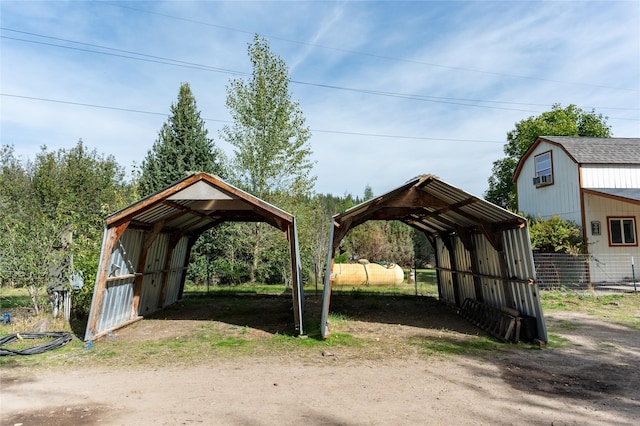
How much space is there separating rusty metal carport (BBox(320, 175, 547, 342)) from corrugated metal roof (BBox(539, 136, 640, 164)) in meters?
9.68

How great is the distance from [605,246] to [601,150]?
15.4ft

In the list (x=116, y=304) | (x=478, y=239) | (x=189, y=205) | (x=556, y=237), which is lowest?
(x=116, y=304)

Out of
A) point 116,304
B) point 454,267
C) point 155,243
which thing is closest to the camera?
point 116,304

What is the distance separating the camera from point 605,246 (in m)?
17.0

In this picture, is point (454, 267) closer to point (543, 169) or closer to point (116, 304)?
point (116, 304)

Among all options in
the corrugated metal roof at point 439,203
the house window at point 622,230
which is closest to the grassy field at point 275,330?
the corrugated metal roof at point 439,203

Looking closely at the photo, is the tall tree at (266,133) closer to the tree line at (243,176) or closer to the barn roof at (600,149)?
the tree line at (243,176)

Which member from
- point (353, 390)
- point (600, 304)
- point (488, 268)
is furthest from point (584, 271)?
point (353, 390)

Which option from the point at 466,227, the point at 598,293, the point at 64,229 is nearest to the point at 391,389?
the point at 466,227

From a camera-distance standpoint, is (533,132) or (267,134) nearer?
(267,134)

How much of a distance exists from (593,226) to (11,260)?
20093 millimetres

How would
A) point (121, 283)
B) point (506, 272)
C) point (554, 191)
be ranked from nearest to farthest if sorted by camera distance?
point (506, 272), point (121, 283), point (554, 191)

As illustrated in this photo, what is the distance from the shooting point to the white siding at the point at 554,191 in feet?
58.1

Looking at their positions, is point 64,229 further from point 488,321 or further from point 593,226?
point 593,226
